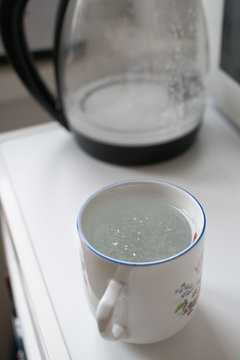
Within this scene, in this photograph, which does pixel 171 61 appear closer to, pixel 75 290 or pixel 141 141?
pixel 141 141

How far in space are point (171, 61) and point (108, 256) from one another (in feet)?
1.07

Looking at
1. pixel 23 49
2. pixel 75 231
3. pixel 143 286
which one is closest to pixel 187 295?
pixel 143 286

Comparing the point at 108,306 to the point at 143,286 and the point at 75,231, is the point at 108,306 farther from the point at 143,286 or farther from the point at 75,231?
the point at 75,231

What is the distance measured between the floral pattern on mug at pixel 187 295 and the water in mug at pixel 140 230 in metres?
0.02

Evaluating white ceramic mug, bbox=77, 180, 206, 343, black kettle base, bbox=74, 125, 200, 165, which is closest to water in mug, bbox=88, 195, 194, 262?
white ceramic mug, bbox=77, 180, 206, 343

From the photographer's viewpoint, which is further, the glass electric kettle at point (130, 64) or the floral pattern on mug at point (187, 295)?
the glass electric kettle at point (130, 64)

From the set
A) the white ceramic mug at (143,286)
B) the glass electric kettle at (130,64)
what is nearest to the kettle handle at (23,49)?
the glass electric kettle at (130,64)

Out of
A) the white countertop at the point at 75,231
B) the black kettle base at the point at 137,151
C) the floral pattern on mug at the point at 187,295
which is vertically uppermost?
the floral pattern on mug at the point at 187,295

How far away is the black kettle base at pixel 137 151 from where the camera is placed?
0.50 m

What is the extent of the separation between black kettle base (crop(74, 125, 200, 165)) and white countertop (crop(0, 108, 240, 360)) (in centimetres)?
1

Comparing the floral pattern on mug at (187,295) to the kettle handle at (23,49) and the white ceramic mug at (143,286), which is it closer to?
the white ceramic mug at (143,286)

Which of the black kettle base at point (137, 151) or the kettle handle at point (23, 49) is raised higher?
the kettle handle at point (23, 49)

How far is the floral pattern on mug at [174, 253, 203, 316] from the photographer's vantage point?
0.94 feet

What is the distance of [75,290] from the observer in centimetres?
37
